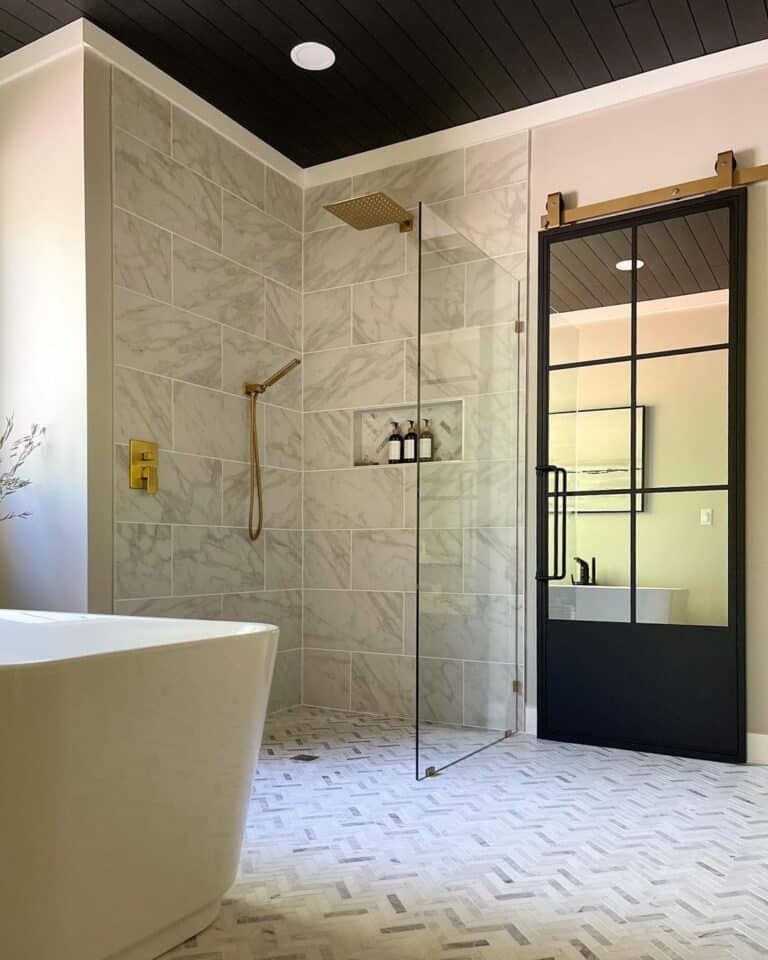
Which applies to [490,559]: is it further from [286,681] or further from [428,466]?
[286,681]

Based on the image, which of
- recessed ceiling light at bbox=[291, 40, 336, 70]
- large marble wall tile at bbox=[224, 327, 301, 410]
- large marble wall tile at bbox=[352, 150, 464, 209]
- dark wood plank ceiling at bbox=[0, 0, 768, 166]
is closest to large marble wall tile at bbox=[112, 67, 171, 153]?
dark wood plank ceiling at bbox=[0, 0, 768, 166]

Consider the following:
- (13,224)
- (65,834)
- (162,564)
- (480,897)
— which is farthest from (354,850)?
(13,224)

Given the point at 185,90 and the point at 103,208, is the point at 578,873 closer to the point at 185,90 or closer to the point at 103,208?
the point at 103,208

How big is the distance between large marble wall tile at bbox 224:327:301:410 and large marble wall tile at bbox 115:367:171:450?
431mm

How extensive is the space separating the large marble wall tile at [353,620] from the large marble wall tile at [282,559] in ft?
0.44

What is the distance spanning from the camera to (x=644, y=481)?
3.50 m

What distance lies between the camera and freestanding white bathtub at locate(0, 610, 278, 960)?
142cm

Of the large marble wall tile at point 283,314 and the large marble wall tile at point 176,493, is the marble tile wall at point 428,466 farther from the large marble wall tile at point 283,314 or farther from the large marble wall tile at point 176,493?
the large marble wall tile at point 176,493

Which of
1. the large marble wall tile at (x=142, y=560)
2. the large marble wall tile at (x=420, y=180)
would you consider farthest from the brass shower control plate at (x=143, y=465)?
the large marble wall tile at (x=420, y=180)

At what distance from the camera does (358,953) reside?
69.8 inches

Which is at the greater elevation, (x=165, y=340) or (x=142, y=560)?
(x=165, y=340)

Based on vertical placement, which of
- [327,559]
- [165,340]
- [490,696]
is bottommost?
[490,696]

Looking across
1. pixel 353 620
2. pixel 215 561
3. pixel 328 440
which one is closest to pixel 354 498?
pixel 328 440

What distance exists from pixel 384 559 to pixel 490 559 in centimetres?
76
